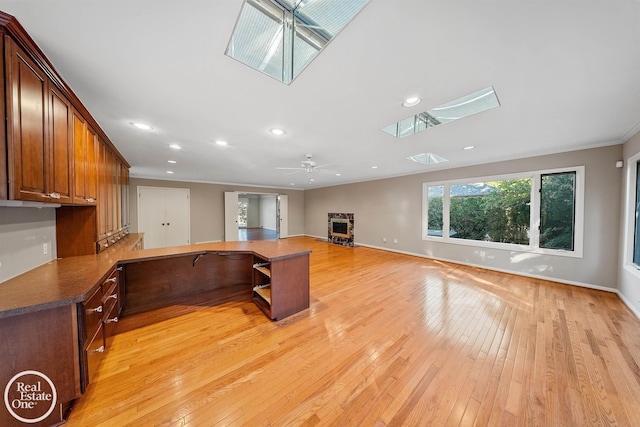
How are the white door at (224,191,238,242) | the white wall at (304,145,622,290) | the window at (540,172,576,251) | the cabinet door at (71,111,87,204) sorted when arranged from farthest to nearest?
the white door at (224,191,238,242) < the window at (540,172,576,251) < the white wall at (304,145,622,290) < the cabinet door at (71,111,87,204)

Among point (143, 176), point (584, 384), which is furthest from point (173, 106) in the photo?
point (143, 176)

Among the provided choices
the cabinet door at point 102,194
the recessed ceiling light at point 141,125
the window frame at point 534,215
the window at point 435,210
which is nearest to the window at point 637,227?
the window frame at point 534,215

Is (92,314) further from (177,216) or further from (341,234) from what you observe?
(341,234)

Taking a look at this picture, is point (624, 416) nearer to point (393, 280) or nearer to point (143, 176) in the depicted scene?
point (393, 280)

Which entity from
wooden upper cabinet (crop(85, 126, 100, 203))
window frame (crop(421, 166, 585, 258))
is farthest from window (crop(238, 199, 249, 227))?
window frame (crop(421, 166, 585, 258))

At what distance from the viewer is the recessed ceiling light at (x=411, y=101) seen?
6.13 ft

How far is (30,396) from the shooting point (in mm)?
1189

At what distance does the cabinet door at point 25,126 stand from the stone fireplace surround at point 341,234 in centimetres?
652

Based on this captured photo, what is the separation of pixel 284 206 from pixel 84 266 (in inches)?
273

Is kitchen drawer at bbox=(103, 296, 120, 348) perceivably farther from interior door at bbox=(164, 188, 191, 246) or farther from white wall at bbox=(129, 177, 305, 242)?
white wall at bbox=(129, 177, 305, 242)

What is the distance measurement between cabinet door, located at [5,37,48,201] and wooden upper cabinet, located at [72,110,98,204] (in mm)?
578

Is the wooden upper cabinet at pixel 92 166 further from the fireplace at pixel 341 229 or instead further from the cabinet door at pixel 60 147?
the fireplace at pixel 341 229

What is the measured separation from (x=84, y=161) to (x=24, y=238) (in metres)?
0.87

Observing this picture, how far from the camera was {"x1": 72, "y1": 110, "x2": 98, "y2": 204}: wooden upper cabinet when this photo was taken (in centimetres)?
196
